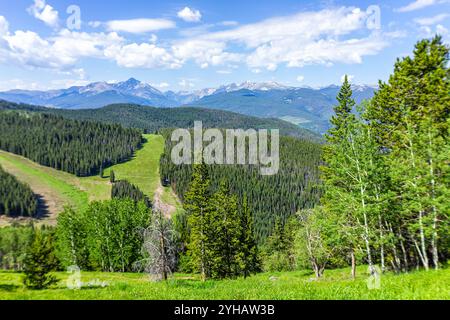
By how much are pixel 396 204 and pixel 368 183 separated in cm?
355

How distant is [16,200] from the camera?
185 metres

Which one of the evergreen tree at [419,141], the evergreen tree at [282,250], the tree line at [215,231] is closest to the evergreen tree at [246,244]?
the tree line at [215,231]

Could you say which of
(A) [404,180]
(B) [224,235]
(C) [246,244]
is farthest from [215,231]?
(A) [404,180]

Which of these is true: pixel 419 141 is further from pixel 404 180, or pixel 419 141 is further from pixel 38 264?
pixel 38 264

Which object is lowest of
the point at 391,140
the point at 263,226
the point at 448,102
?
the point at 263,226

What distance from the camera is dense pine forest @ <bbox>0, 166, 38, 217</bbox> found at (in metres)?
182

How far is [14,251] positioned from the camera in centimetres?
11588

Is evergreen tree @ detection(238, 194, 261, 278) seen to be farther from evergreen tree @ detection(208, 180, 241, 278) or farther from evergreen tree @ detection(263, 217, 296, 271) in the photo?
evergreen tree @ detection(263, 217, 296, 271)

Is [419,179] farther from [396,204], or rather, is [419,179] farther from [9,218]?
[9,218]

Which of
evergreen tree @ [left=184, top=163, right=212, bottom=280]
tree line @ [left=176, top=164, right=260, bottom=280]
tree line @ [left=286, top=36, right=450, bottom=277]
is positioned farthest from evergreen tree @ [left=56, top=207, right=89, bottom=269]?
tree line @ [left=286, top=36, right=450, bottom=277]

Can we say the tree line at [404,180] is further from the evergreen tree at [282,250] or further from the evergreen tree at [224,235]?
the evergreen tree at [282,250]

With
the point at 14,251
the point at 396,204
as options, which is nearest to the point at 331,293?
the point at 396,204

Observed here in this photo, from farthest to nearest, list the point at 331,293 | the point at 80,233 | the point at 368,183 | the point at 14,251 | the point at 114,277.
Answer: the point at 14,251, the point at 80,233, the point at 114,277, the point at 368,183, the point at 331,293

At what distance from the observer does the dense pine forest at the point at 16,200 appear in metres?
182
